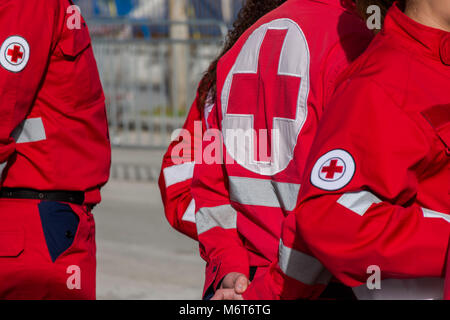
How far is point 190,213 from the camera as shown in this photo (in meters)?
2.28

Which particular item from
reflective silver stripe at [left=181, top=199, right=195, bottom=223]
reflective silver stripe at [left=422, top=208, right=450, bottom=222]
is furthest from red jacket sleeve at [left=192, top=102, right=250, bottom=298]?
reflective silver stripe at [left=422, top=208, right=450, bottom=222]

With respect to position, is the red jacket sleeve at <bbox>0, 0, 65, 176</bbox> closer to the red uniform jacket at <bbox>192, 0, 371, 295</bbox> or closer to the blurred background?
the red uniform jacket at <bbox>192, 0, 371, 295</bbox>

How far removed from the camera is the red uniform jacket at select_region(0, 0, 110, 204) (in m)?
2.45

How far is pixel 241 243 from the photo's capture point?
2088 mm

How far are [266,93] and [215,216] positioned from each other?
1.22 feet

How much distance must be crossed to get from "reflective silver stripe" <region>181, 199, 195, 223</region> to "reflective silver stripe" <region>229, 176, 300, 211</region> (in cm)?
26

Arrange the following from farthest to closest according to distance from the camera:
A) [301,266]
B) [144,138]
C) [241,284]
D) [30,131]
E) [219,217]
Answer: [144,138], [30,131], [219,217], [241,284], [301,266]

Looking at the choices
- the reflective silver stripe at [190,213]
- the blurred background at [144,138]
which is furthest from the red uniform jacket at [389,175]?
the blurred background at [144,138]

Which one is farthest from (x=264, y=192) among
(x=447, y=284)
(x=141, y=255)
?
(x=141, y=255)

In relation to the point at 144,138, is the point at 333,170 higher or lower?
higher

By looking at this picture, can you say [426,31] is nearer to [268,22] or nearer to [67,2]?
[268,22]

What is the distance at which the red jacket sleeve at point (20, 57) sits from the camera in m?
2.42

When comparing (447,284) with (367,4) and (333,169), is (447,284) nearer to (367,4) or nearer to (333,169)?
(333,169)
